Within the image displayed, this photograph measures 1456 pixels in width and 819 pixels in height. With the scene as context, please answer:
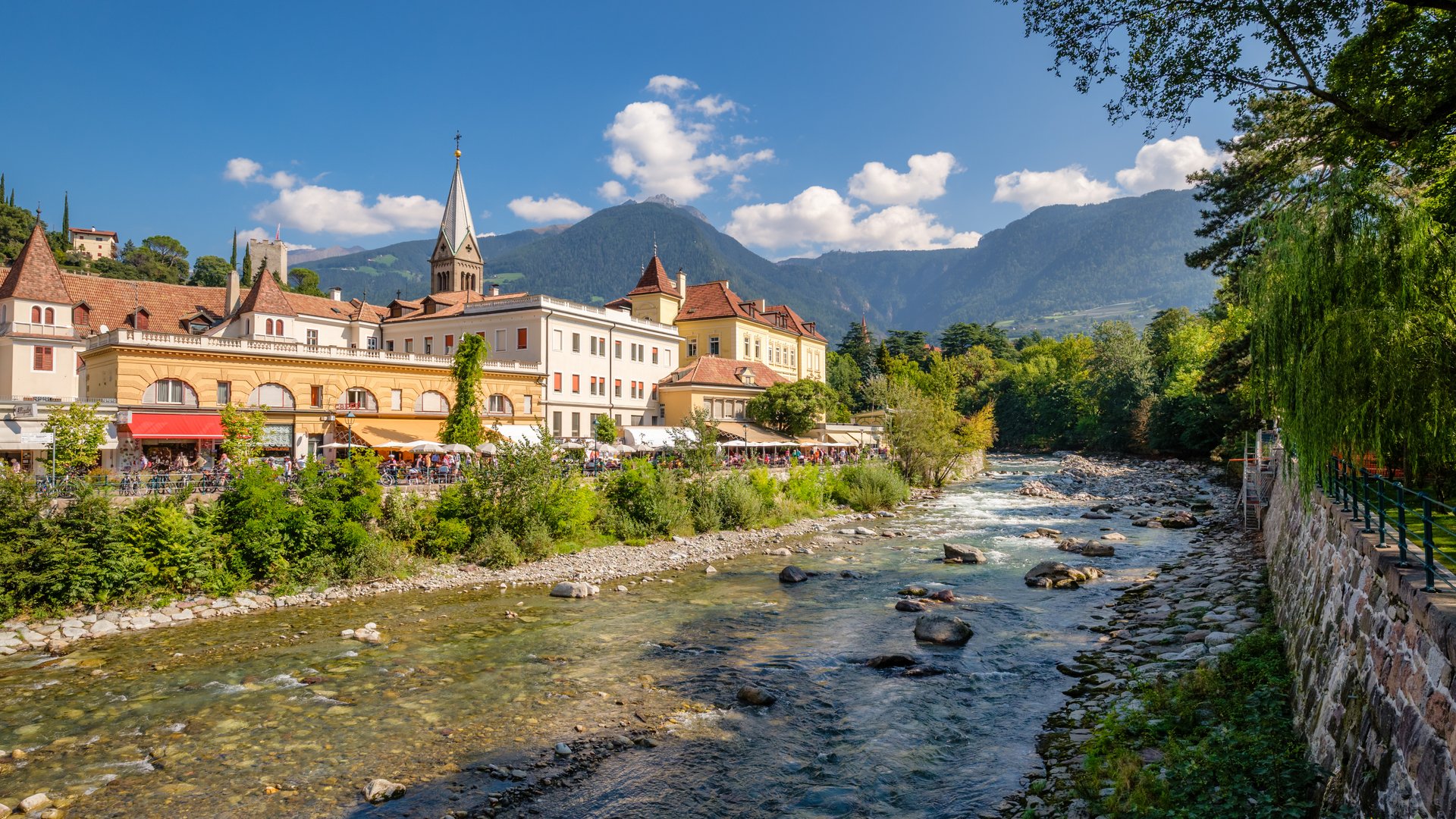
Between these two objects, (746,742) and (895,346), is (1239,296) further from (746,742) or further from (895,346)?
(895,346)

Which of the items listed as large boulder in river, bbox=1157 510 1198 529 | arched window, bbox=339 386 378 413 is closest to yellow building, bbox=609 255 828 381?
arched window, bbox=339 386 378 413

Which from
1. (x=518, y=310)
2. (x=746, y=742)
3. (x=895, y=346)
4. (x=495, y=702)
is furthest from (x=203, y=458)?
(x=895, y=346)

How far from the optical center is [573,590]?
740 inches

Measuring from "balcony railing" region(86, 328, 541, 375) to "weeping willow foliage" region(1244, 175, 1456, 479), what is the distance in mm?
37822

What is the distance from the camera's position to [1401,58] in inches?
355

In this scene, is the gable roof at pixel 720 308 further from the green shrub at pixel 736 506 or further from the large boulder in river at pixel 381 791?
the large boulder in river at pixel 381 791

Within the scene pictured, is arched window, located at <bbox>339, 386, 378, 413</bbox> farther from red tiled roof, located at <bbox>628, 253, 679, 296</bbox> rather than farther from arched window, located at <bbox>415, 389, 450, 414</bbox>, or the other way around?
red tiled roof, located at <bbox>628, 253, 679, 296</bbox>

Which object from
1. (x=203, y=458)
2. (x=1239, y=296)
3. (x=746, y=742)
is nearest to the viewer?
(x=746, y=742)

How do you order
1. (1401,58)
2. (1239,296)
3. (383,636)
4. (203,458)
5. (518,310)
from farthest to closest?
(518,310) → (203,458) → (383,636) → (1239,296) → (1401,58)

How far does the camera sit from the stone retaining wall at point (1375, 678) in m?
5.09

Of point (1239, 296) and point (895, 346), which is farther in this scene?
point (895, 346)

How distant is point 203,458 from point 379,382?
9.79 m

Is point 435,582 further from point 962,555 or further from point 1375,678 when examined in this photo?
point 1375,678

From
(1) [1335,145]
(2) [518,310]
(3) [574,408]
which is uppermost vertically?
(2) [518,310]
